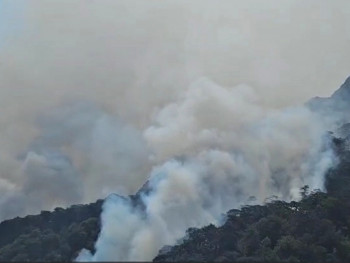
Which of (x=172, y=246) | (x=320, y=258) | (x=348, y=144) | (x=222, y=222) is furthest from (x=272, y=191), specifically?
(x=320, y=258)

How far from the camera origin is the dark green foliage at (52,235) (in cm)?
4941

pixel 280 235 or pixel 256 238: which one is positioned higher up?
pixel 280 235

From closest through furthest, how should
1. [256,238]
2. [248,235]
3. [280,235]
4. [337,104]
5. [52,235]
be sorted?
1. [256,238]
2. [248,235]
3. [280,235]
4. [52,235]
5. [337,104]

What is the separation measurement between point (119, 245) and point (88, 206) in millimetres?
35524

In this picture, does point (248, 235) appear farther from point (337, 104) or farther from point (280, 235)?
point (337, 104)

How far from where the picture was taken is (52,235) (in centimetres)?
5831

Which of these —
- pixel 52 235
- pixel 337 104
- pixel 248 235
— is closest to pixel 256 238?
pixel 248 235

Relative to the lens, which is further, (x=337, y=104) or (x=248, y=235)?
(x=337, y=104)

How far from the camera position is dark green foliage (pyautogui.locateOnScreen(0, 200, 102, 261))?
4941cm

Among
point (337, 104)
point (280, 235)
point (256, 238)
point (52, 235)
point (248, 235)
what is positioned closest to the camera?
point (256, 238)

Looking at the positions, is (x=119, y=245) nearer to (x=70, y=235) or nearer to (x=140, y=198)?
(x=70, y=235)

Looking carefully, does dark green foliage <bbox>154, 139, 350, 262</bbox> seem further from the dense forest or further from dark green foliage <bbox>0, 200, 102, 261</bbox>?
dark green foliage <bbox>0, 200, 102, 261</bbox>

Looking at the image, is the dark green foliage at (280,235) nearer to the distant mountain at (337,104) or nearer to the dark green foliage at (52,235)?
the dark green foliage at (52,235)

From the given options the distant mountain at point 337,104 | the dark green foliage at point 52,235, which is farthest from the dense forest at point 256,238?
the distant mountain at point 337,104
